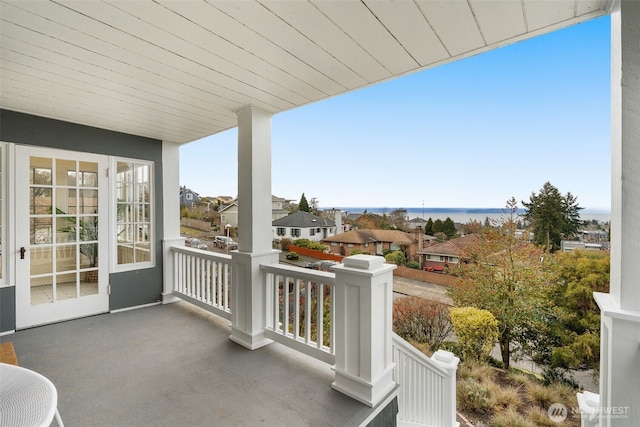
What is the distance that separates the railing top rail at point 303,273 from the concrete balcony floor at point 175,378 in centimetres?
72

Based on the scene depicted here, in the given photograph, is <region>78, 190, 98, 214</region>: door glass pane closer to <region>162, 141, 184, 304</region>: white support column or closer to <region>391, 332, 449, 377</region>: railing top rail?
<region>162, 141, 184, 304</region>: white support column

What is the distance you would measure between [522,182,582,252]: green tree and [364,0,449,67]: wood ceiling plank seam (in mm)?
3090

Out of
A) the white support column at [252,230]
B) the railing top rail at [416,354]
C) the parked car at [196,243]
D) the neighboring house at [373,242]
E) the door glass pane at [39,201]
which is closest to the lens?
the railing top rail at [416,354]

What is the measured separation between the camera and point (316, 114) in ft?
26.2

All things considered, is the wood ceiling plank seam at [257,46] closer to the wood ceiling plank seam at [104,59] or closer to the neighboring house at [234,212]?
the wood ceiling plank seam at [104,59]

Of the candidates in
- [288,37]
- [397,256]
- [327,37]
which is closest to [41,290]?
[288,37]

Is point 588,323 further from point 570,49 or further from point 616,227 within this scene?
point 616,227

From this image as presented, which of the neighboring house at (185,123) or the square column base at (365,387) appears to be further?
the square column base at (365,387)

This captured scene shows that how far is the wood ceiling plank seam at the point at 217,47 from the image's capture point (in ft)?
4.42

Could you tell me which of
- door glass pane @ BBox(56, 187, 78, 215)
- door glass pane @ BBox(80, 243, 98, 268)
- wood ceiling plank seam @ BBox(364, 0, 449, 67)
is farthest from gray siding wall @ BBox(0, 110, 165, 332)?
wood ceiling plank seam @ BBox(364, 0, 449, 67)

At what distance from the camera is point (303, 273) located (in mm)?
2332

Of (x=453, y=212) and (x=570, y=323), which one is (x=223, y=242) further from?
(x=570, y=323)

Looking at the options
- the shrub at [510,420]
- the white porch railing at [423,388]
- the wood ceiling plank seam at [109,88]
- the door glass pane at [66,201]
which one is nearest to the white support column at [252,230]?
the wood ceiling plank seam at [109,88]

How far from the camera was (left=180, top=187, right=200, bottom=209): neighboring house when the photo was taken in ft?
13.7
